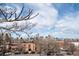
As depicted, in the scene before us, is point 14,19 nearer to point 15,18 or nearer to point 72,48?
point 15,18

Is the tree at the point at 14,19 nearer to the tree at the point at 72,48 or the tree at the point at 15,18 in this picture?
the tree at the point at 15,18

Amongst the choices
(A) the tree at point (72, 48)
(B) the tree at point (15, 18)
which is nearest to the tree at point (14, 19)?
(B) the tree at point (15, 18)

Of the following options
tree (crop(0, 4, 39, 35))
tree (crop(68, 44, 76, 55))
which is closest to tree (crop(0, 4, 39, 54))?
tree (crop(0, 4, 39, 35))

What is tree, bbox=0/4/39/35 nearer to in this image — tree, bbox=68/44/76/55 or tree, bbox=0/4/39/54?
tree, bbox=0/4/39/54

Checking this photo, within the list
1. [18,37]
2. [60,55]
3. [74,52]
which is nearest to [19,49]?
[18,37]

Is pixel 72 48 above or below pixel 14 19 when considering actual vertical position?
below

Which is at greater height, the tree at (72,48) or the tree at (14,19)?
the tree at (14,19)

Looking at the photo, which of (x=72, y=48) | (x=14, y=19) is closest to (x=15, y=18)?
(x=14, y=19)

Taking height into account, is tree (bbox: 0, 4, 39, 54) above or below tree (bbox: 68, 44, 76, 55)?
above

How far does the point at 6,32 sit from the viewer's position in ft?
5.90

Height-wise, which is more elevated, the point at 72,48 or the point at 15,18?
the point at 15,18

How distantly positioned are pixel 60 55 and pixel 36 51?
0.76 feet

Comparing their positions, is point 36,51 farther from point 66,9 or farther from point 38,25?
point 66,9

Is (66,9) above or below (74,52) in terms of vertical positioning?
above
